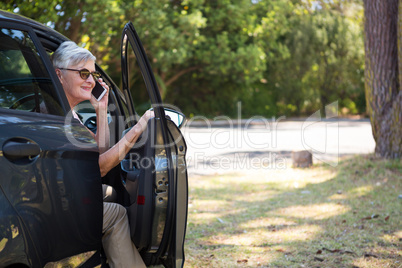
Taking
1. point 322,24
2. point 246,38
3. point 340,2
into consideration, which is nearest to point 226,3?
point 246,38

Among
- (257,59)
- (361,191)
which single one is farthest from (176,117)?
(257,59)

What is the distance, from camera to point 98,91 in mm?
2834

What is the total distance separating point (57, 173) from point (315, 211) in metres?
4.12

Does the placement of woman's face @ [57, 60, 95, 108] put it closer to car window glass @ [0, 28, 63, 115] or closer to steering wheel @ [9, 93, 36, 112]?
car window glass @ [0, 28, 63, 115]

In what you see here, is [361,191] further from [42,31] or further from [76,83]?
[42,31]

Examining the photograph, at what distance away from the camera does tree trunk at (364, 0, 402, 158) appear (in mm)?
6891

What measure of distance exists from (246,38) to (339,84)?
618 cm

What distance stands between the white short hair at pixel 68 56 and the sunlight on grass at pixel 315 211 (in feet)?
11.6

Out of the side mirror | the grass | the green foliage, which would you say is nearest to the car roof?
the side mirror

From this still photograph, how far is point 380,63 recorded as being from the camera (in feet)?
23.0

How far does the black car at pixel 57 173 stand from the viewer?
1840mm

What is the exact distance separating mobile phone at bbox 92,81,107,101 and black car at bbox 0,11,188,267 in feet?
1.20

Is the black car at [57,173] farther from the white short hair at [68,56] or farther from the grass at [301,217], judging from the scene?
the grass at [301,217]

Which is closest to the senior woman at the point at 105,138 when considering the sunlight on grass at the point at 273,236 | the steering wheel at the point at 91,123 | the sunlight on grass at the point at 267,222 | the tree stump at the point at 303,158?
the steering wheel at the point at 91,123
